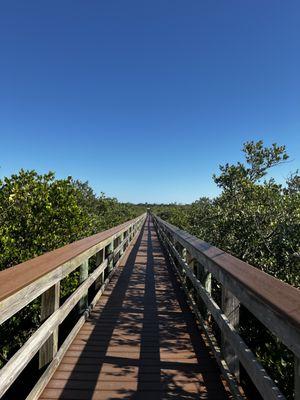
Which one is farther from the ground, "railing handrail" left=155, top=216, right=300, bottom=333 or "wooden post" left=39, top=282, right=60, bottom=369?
"railing handrail" left=155, top=216, right=300, bottom=333

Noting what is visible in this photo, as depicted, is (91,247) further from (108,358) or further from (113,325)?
(108,358)

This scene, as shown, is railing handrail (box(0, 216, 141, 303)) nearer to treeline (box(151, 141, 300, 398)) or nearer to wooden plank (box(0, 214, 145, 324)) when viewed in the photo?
wooden plank (box(0, 214, 145, 324))

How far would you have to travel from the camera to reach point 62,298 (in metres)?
5.55

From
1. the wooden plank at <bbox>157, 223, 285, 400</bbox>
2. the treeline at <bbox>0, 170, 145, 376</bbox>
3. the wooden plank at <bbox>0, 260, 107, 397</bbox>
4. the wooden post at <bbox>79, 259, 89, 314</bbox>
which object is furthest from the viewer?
the treeline at <bbox>0, 170, 145, 376</bbox>

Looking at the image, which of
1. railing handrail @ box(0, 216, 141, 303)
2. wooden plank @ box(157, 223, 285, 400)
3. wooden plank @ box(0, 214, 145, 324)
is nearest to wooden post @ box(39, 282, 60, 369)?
wooden plank @ box(0, 214, 145, 324)

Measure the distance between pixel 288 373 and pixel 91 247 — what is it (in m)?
2.50

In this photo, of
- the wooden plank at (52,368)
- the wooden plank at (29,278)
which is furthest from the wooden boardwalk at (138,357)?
the wooden plank at (29,278)

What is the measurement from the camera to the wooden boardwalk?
113 inches

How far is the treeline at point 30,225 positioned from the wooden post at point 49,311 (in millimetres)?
1798

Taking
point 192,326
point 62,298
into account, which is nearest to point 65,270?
point 192,326

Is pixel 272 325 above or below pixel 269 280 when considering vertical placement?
below

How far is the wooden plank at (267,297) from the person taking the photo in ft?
5.13

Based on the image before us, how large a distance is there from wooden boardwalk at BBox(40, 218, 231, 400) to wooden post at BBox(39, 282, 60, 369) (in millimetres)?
193

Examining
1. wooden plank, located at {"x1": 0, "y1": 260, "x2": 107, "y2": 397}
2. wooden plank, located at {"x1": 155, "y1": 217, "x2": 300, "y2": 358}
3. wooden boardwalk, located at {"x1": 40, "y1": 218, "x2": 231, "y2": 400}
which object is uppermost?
wooden plank, located at {"x1": 155, "y1": 217, "x2": 300, "y2": 358}
